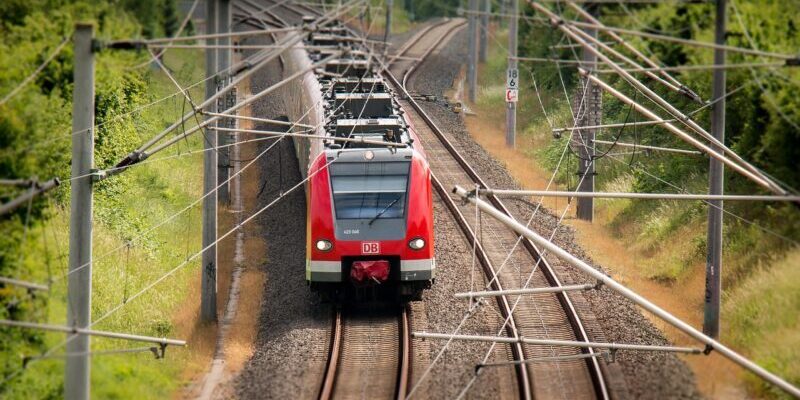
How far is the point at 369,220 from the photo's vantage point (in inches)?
805

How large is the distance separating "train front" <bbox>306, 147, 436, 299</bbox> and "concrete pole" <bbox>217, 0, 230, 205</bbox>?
2.96 metres

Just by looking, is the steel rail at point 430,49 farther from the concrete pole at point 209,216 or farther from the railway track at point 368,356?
the railway track at point 368,356

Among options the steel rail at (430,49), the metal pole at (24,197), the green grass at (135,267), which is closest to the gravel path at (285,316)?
the green grass at (135,267)

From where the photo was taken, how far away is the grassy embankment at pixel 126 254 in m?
16.1

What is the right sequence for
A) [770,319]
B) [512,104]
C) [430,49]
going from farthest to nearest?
[430,49]
[512,104]
[770,319]

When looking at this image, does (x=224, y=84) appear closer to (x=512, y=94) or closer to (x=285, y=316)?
(x=285, y=316)

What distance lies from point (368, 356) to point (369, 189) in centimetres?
306

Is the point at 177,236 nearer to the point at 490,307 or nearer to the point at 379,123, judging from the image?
the point at 379,123

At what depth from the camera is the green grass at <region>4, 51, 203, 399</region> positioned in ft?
53.3

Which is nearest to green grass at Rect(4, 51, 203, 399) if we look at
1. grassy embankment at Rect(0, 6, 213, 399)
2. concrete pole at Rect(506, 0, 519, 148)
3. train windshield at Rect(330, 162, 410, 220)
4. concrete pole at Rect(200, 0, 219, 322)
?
grassy embankment at Rect(0, 6, 213, 399)

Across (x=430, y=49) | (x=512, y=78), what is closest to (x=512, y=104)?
(x=512, y=78)

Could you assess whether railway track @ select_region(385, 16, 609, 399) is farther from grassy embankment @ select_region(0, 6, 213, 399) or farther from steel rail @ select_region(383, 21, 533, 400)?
grassy embankment @ select_region(0, 6, 213, 399)

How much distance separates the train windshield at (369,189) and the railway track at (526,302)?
1831 mm

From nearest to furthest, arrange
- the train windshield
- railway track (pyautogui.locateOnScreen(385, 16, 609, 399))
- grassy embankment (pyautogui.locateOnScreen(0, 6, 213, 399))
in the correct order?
grassy embankment (pyautogui.locateOnScreen(0, 6, 213, 399)) → railway track (pyautogui.locateOnScreen(385, 16, 609, 399)) → the train windshield
